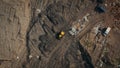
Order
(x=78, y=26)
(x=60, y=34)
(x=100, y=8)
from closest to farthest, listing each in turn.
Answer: (x=60, y=34) < (x=78, y=26) < (x=100, y=8)

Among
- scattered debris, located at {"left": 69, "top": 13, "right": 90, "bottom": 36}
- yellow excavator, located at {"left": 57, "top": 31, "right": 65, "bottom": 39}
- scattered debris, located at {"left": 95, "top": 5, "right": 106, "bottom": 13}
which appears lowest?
yellow excavator, located at {"left": 57, "top": 31, "right": 65, "bottom": 39}

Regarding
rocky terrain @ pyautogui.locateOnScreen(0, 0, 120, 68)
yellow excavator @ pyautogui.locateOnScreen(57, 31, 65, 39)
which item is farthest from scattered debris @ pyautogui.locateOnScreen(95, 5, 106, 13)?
yellow excavator @ pyautogui.locateOnScreen(57, 31, 65, 39)

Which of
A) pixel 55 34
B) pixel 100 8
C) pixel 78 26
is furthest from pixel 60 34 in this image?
pixel 100 8

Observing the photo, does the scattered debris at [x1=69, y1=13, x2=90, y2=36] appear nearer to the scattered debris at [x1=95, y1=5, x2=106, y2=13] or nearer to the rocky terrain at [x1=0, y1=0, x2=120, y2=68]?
the rocky terrain at [x1=0, y1=0, x2=120, y2=68]

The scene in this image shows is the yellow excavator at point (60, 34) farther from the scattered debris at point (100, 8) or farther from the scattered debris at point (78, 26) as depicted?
the scattered debris at point (100, 8)

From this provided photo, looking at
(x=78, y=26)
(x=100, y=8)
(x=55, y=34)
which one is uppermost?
(x=100, y=8)

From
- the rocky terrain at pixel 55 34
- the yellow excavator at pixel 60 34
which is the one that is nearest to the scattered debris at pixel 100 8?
the rocky terrain at pixel 55 34

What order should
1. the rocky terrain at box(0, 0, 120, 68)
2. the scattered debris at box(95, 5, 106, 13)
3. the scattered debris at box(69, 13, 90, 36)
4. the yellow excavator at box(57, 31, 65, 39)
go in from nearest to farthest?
the rocky terrain at box(0, 0, 120, 68)
the yellow excavator at box(57, 31, 65, 39)
the scattered debris at box(69, 13, 90, 36)
the scattered debris at box(95, 5, 106, 13)

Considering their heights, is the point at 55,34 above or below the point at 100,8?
below

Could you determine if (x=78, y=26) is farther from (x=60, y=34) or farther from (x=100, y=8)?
(x=100, y=8)

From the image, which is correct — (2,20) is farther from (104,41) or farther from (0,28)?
(104,41)
